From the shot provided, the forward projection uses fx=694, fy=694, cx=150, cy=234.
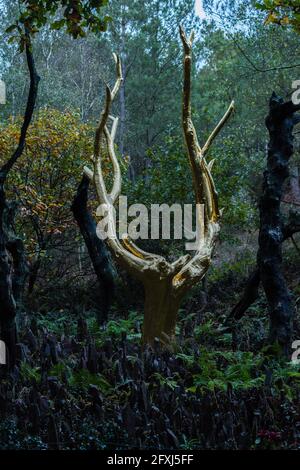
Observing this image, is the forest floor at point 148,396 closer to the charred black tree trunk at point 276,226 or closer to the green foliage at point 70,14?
the charred black tree trunk at point 276,226

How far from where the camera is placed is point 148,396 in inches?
197

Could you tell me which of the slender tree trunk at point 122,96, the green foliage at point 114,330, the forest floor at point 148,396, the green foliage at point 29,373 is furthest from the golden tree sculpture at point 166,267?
the slender tree trunk at point 122,96

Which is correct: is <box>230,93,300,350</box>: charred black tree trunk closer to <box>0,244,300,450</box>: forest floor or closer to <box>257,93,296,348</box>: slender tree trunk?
<box>257,93,296,348</box>: slender tree trunk

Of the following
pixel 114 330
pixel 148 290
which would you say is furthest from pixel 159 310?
pixel 114 330

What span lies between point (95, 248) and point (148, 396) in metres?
4.02

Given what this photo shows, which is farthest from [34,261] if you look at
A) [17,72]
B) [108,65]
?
[108,65]

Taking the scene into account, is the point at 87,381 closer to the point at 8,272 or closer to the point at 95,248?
the point at 8,272

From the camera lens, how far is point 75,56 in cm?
2902

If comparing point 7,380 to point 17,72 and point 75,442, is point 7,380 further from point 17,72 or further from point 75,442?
point 17,72

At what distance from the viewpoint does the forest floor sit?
4352 mm

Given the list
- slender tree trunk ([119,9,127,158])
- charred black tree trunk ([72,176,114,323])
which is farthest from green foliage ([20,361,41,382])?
slender tree trunk ([119,9,127,158])

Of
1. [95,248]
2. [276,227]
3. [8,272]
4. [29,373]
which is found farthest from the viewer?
[95,248]

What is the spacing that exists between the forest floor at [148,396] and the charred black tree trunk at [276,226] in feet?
1.17
